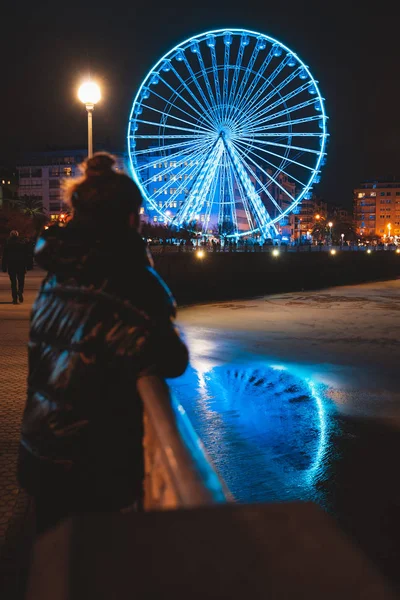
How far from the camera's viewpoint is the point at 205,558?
64.0 inches

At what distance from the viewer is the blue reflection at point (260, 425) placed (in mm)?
5621

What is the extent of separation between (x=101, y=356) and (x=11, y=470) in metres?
3.55

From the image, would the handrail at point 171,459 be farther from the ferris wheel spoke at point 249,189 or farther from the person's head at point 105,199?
the ferris wheel spoke at point 249,189

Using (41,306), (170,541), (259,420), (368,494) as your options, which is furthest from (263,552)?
(259,420)

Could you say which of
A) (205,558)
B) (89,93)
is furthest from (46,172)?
(205,558)

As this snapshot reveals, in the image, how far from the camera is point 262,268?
41031 millimetres

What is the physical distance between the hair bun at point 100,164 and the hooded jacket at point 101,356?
294 millimetres

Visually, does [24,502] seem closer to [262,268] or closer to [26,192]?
[262,268]

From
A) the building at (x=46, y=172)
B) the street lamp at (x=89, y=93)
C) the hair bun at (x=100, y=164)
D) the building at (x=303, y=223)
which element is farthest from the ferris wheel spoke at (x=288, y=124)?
the building at (x=303, y=223)

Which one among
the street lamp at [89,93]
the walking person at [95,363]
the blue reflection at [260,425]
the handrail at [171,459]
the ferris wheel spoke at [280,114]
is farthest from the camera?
the ferris wheel spoke at [280,114]

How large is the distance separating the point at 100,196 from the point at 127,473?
100 centimetres

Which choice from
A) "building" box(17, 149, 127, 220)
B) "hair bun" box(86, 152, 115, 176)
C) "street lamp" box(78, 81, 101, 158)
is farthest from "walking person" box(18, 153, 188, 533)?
"building" box(17, 149, 127, 220)

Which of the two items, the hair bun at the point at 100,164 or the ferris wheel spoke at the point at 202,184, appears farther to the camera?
the ferris wheel spoke at the point at 202,184

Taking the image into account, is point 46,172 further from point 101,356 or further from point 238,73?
point 101,356
